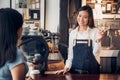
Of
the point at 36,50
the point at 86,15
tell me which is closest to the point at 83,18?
the point at 86,15

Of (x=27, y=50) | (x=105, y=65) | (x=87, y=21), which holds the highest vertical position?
(x=87, y=21)

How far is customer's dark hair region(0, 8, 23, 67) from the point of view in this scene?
1.31 m

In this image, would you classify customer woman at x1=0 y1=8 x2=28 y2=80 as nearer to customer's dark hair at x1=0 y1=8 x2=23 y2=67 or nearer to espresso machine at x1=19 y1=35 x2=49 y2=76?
customer's dark hair at x1=0 y1=8 x2=23 y2=67

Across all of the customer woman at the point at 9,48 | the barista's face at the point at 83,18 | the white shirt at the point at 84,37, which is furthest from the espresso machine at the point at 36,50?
the customer woman at the point at 9,48

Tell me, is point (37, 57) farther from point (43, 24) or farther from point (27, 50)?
point (43, 24)

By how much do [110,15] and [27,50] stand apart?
132 inches

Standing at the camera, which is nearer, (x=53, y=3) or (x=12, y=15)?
(x=12, y=15)

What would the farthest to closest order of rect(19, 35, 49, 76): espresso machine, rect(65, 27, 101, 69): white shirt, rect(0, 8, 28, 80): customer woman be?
rect(65, 27, 101, 69): white shirt
rect(19, 35, 49, 76): espresso machine
rect(0, 8, 28, 80): customer woman

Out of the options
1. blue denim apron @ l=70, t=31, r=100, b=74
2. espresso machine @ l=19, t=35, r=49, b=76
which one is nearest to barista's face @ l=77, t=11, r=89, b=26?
blue denim apron @ l=70, t=31, r=100, b=74

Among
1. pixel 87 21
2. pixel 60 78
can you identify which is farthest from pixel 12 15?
pixel 87 21

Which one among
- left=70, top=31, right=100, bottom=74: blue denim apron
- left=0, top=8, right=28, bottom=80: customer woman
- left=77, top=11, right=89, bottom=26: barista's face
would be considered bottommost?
left=70, top=31, right=100, bottom=74: blue denim apron

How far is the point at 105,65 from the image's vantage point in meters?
5.18

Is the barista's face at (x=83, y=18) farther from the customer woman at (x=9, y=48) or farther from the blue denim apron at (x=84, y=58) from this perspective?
the customer woman at (x=9, y=48)

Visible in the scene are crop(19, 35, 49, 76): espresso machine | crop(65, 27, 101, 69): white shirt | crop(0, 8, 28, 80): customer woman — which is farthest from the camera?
crop(65, 27, 101, 69): white shirt
